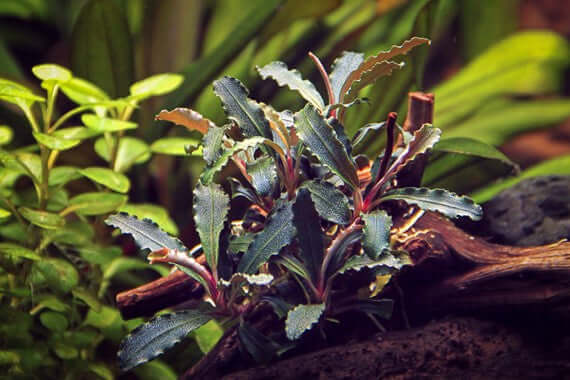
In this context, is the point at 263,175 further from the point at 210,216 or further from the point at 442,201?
the point at 442,201

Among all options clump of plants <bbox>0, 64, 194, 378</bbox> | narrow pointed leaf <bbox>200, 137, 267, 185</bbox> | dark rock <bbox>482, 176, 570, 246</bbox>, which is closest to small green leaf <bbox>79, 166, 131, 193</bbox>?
clump of plants <bbox>0, 64, 194, 378</bbox>

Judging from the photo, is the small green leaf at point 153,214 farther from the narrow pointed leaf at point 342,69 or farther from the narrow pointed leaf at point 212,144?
the narrow pointed leaf at point 342,69

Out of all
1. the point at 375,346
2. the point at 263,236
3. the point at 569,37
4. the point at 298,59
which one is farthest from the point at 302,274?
the point at 569,37

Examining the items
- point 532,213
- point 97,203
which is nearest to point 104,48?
point 97,203

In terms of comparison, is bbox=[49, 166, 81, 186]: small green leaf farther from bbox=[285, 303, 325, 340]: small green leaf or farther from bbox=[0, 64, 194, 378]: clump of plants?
bbox=[285, 303, 325, 340]: small green leaf

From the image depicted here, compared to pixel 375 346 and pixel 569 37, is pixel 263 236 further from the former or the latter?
pixel 569 37
